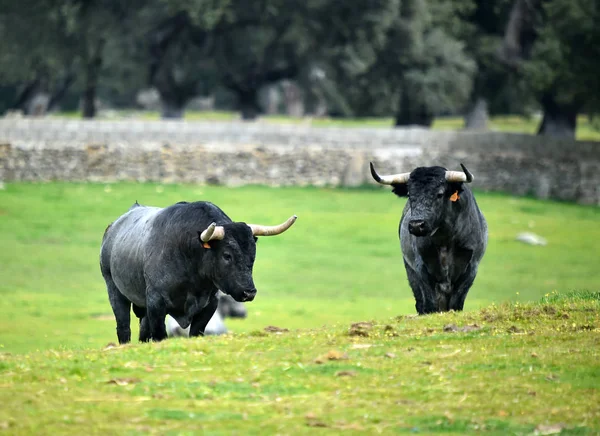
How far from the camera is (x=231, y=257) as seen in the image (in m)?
13.3

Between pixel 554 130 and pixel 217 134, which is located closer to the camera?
pixel 217 134

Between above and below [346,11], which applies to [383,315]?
below

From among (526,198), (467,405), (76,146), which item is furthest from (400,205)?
(467,405)

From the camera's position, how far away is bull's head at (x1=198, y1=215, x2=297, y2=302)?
43.3 feet

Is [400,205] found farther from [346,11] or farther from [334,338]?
[334,338]

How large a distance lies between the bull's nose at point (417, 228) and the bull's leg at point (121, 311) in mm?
3349

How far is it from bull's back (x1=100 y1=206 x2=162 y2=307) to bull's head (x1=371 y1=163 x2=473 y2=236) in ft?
8.25

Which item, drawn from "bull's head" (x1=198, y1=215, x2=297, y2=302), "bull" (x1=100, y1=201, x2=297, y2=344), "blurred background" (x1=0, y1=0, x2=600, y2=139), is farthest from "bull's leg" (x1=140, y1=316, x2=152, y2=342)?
"blurred background" (x1=0, y1=0, x2=600, y2=139)

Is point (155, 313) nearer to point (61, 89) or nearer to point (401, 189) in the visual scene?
point (401, 189)

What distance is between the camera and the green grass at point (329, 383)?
9.31 metres

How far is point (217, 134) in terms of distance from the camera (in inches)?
1708

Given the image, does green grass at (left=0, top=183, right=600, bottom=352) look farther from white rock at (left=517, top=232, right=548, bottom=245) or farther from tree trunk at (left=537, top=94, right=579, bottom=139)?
tree trunk at (left=537, top=94, right=579, bottom=139)

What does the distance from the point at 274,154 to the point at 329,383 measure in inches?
1324

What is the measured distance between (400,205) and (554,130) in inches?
410
